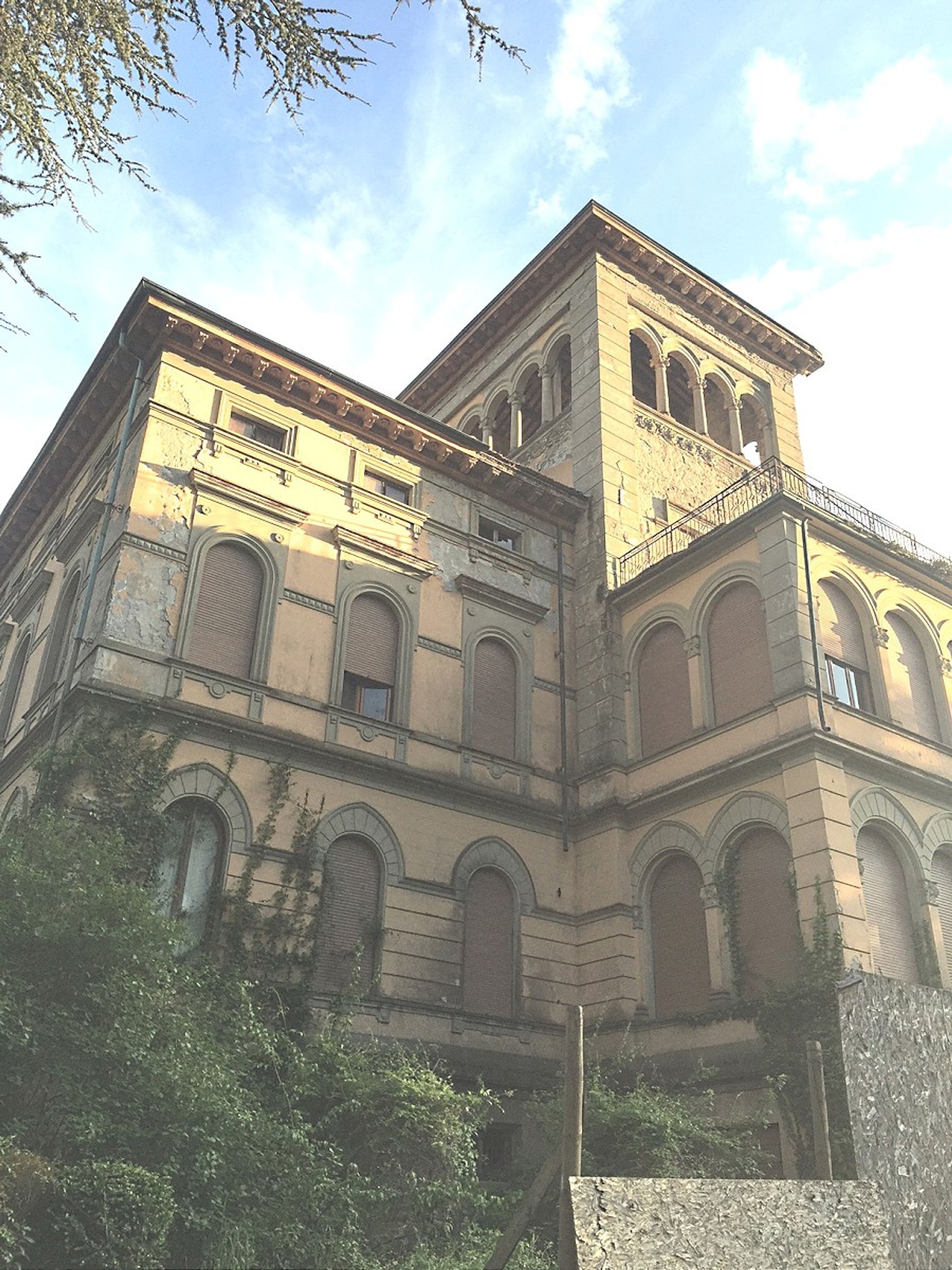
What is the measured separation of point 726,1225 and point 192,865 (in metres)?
10.8

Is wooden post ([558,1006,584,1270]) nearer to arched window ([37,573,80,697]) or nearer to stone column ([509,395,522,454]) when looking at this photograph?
arched window ([37,573,80,697])

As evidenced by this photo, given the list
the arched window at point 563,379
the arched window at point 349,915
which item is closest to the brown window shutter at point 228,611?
the arched window at point 349,915

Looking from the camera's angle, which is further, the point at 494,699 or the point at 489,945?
the point at 494,699

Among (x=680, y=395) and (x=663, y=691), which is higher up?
(x=680, y=395)

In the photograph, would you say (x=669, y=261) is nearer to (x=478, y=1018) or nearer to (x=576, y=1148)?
(x=478, y=1018)

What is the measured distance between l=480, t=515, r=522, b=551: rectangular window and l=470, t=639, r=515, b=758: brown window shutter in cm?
234

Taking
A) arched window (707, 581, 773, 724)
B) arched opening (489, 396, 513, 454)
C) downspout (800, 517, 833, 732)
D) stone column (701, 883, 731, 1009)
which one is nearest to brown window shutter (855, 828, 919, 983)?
downspout (800, 517, 833, 732)

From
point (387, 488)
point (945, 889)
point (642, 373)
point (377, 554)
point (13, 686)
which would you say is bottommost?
point (945, 889)

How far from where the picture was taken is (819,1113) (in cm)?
1009

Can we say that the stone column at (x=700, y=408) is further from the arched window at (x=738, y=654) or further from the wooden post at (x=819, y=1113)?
the wooden post at (x=819, y=1113)

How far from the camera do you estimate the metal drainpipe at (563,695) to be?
A: 806 inches

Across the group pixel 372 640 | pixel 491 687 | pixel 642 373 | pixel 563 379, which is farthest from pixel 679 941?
pixel 642 373

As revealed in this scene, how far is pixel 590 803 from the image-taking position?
2048 centimetres

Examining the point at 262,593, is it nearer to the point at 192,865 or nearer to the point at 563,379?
the point at 192,865
